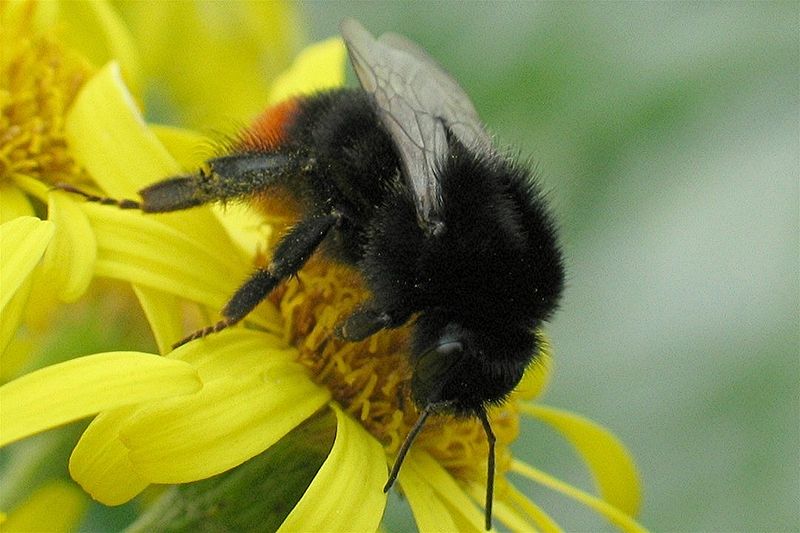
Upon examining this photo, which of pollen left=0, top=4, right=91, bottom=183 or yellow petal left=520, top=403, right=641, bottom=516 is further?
yellow petal left=520, top=403, right=641, bottom=516

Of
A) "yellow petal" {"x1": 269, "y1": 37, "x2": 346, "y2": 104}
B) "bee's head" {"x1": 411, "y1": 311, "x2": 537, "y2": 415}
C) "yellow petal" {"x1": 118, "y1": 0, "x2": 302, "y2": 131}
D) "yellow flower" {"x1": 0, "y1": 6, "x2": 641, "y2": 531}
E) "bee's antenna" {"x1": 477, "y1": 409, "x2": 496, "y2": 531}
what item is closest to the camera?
"yellow flower" {"x1": 0, "y1": 6, "x2": 641, "y2": 531}

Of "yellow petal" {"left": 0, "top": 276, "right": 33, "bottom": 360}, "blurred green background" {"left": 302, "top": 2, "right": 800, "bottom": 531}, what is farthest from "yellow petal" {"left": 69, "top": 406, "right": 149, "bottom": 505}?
"blurred green background" {"left": 302, "top": 2, "right": 800, "bottom": 531}

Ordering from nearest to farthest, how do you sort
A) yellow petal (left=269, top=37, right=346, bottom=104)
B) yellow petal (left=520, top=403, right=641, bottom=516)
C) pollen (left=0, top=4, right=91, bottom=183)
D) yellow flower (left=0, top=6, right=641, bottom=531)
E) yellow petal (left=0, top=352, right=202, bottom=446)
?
yellow petal (left=0, top=352, right=202, bottom=446)
yellow flower (left=0, top=6, right=641, bottom=531)
pollen (left=0, top=4, right=91, bottom=183)
yellow petal (left=520, top=403, right=641, bottom=516)
yellow petal (left=269, top=37, right=346, bottom=104)

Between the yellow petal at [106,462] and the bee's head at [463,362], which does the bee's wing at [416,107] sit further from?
the yellow petal at [106,462]

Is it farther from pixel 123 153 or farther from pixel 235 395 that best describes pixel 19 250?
pixel 123 153

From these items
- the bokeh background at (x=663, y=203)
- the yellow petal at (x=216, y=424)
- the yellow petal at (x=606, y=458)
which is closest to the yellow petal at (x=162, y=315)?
the yellow petal at (x=216, y=424)

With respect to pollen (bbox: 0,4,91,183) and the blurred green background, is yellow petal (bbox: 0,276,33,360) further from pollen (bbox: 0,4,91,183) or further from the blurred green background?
the blurred green background
